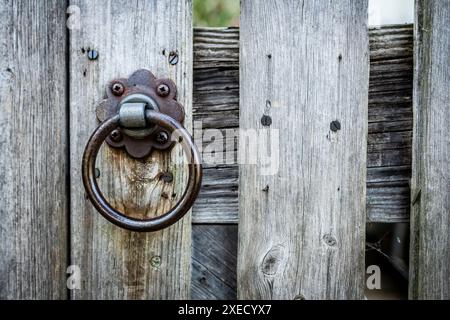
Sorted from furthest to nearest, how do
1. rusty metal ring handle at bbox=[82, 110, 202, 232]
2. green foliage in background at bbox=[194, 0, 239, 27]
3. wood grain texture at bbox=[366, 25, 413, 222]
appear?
green foliage in background at bbox=[194, 0, 239, 27] → wood grain texture at bbox=[366, 25, 413, 222] → rusty metal ring handle at bbox=[82, 110, 202, 232]

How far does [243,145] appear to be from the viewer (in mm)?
800

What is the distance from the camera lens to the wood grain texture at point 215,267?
0.85m

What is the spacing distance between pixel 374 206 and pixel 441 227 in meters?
0.12

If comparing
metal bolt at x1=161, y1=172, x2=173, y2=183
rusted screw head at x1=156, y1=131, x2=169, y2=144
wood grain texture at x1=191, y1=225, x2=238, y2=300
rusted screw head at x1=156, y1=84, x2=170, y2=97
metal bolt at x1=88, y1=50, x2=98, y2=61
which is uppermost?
metal bolt at x1=88, y1=50, x2=98, y2=61

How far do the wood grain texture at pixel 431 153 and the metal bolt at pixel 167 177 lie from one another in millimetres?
442

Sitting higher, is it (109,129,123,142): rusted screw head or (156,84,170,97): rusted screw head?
(156,84,170,97): rusted screw head

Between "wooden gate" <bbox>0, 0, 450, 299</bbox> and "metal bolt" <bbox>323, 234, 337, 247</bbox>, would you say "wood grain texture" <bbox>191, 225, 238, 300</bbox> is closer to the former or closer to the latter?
"wooden gate" <bbox>0, 0, 450, 299</bbox>

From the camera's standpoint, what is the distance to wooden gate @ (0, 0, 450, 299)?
78 centimetres

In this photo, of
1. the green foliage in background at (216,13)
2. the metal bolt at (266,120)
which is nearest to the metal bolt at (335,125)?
the metal bolt at (266,120)

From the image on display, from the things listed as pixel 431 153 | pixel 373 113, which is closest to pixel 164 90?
pixel 373 113

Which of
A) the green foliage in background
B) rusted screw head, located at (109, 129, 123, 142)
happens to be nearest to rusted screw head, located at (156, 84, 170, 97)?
rusted screw head, located at (109, 129, 123, 142)

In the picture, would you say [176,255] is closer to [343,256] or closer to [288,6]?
[343,256]

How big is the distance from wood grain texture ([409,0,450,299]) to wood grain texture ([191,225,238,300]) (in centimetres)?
34

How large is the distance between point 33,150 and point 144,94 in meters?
0.23
